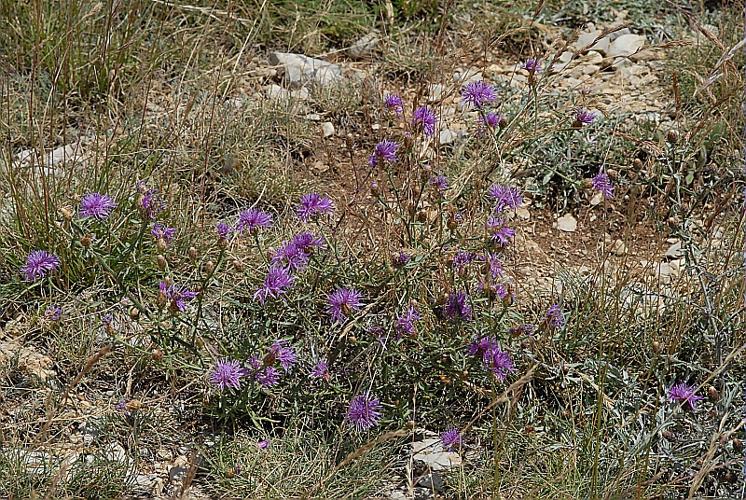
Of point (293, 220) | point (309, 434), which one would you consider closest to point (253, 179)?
point (293, 220)

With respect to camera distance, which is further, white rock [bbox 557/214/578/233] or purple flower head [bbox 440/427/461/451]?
white rock [bbox 557/214/578/233]

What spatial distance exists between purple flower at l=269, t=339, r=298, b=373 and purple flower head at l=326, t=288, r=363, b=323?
13 centimetres

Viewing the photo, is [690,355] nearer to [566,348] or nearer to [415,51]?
[566,348]

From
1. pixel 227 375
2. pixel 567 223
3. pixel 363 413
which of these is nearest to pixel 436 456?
pixel 363 413

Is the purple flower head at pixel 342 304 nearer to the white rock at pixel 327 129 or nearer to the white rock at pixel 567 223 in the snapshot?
the white rock at pixel 567 223

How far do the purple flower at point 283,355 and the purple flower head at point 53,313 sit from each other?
0.70 meters

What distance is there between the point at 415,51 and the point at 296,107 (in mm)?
628

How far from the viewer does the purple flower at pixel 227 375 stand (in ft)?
7.32

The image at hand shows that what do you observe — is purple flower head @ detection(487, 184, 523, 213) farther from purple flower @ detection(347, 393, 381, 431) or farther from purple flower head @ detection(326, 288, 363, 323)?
purple flower @ detection(347, 393, 381, 431)

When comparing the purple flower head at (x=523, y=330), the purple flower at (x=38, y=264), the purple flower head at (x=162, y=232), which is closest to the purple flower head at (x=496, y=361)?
the purple flower head at (x=523, y=330)

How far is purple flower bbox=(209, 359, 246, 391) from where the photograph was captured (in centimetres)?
223

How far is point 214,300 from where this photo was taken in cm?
267

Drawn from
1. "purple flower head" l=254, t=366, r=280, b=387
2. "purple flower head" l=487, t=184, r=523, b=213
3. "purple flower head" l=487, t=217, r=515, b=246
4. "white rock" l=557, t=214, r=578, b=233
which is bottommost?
"white rock" l=557, t=214, r=578, b=233

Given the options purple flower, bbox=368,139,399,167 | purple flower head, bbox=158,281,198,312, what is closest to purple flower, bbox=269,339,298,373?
purple flower head, bbox=158,281,198,312
